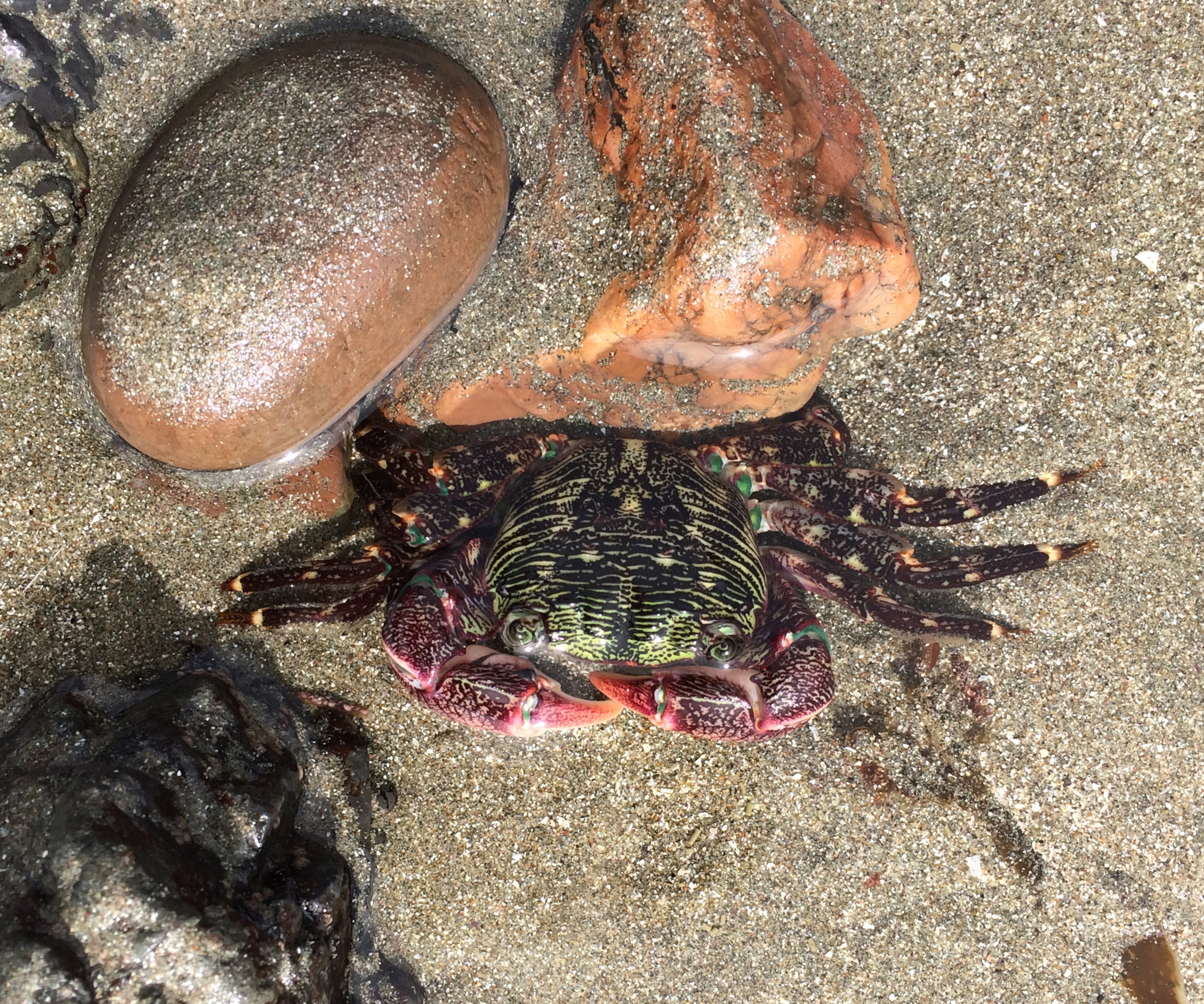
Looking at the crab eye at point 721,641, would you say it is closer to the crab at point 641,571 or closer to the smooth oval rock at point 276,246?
the crab at point 641,571

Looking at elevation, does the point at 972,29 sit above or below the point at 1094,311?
above

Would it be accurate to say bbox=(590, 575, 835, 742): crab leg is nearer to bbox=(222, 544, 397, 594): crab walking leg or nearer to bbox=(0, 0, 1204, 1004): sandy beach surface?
bbox=(0, 0, 1204, 1004): sandy beach surface

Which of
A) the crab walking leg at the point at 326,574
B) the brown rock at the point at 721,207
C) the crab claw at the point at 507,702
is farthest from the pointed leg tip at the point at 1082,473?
the crab walking leg at the point at 326,574

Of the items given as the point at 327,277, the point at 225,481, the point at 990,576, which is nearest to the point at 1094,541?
the point at 990,576

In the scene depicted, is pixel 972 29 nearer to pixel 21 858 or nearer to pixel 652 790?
pixel 652 790

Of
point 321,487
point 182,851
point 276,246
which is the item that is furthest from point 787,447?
point 182,851
